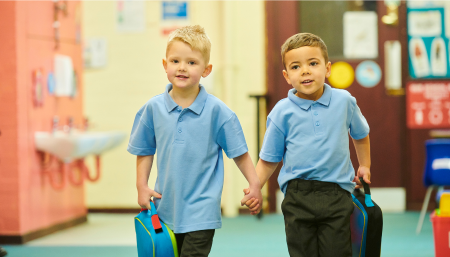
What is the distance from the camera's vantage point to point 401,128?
3.96 meters

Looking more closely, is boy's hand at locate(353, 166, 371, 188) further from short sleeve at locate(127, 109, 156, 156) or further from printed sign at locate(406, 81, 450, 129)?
printed sign at locate(406, 81, 450, 129)

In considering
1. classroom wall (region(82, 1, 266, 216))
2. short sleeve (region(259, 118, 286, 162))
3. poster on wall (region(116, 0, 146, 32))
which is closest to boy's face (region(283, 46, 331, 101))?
short sleeve (region(259, 118, 286, 162))

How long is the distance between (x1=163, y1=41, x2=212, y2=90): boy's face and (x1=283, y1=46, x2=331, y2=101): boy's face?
0.33m

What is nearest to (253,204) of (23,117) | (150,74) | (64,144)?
(64,144)

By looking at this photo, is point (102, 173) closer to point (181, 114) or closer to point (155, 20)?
point (155, 20)

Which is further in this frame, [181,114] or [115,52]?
[115,52]

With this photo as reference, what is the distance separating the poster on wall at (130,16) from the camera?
4.12 m

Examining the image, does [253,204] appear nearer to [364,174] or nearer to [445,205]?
[364,174]

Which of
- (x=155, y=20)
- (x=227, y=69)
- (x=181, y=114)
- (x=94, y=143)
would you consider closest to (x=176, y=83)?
(x=181, y=114)

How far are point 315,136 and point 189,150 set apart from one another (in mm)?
429

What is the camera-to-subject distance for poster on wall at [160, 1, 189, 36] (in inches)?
161

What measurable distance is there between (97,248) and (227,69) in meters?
1.86

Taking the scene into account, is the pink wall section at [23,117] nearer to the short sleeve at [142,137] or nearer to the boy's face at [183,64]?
the short sleeve at [142,137]

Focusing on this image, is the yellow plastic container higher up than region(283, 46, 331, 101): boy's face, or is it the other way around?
region(283, 46, 331, 101): boy's face
